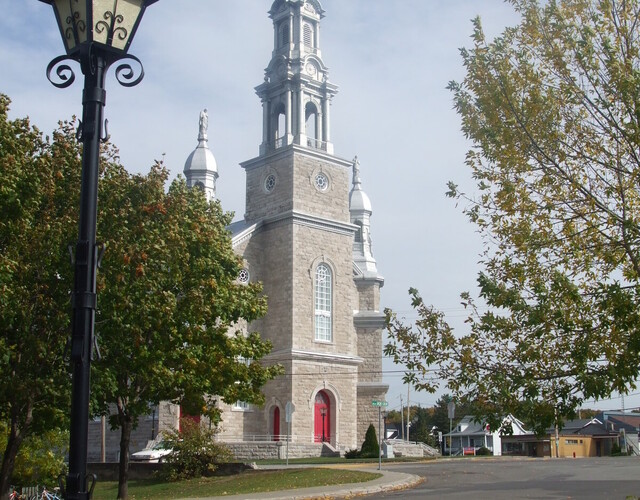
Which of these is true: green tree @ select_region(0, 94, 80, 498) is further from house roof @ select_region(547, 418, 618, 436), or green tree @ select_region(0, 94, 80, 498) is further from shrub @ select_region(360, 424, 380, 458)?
house roof @ select_region(547, 418, 618, 436)

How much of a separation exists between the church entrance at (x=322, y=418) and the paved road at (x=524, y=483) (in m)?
15.7

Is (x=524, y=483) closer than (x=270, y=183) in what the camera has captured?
Yes

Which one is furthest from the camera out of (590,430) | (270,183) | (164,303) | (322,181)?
(590,430)

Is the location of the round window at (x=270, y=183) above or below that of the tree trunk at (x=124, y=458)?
above

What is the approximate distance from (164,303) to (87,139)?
1417 cm

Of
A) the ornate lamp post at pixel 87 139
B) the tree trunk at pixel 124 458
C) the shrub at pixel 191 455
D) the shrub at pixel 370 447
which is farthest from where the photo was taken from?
the shrub at pixel 370 447

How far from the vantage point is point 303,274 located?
45469mm

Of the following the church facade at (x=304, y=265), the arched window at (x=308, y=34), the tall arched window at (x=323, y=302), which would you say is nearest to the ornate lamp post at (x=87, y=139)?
the church facade at (x=304, y=265)

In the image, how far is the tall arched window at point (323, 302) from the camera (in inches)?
1813

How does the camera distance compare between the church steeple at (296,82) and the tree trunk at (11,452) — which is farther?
the church steeple at (296,82)

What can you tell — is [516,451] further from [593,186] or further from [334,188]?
[593,186]

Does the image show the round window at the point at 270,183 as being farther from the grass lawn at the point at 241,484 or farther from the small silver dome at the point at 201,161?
the grass lawn at the point at 241,484

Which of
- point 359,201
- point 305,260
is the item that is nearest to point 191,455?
point 305,260

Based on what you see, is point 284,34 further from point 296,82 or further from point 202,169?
point 202,169
